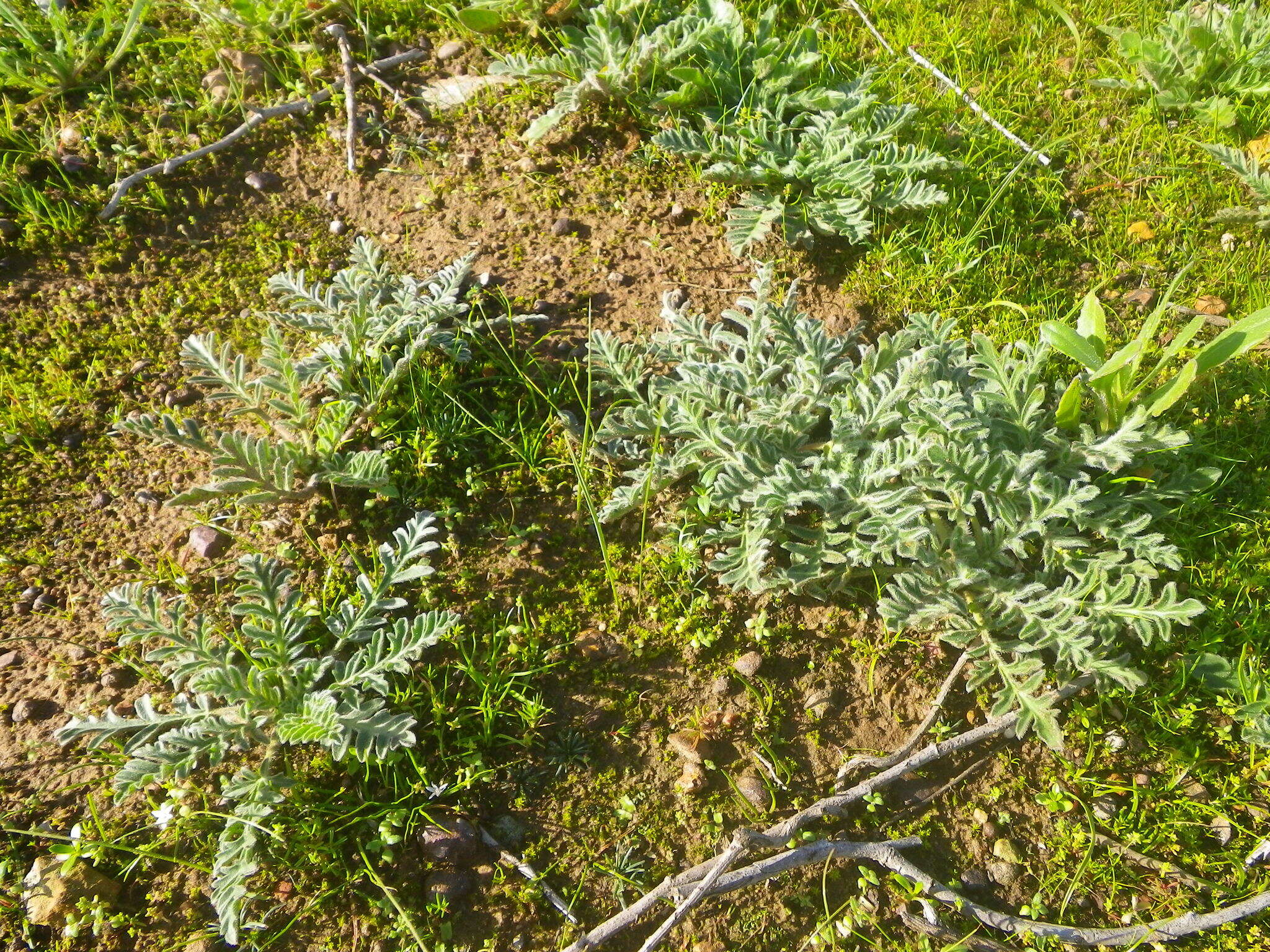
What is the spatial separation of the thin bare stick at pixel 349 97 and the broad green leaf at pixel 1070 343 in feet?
8.78

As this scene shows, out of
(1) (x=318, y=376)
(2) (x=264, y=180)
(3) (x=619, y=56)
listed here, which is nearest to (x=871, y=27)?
(3) (x=619, y=56)

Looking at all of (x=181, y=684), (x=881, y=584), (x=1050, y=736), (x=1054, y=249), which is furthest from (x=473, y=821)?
(x=1054, y=249)

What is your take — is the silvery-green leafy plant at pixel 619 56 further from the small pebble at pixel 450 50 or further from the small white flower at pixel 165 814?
the small white flower at pixel 165 814

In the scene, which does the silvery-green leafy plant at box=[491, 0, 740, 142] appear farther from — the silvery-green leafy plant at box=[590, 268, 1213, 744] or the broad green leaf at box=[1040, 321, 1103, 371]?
the broad green leaf at box=[1040, 321, 1103, 371]

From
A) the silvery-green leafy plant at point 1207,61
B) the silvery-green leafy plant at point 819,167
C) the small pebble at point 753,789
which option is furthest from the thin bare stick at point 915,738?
the silvery-green leafy plant at point 1207,61

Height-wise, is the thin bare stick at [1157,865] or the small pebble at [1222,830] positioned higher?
the thin bare stick at [1157,865]

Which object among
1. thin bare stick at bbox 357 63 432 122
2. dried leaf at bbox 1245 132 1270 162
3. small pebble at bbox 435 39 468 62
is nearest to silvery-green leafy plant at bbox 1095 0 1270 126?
dried leaf at bbox 1245 132 1270 162

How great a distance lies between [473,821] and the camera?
2.30 metres

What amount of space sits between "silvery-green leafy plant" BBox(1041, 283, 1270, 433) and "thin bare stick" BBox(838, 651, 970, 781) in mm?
830

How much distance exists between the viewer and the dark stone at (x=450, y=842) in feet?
7.35

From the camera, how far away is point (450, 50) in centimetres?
379

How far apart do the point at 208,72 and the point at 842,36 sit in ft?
8.97

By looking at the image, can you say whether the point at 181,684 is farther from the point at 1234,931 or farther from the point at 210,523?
the point at 1234,931

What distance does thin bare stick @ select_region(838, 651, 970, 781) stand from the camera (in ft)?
7.91
